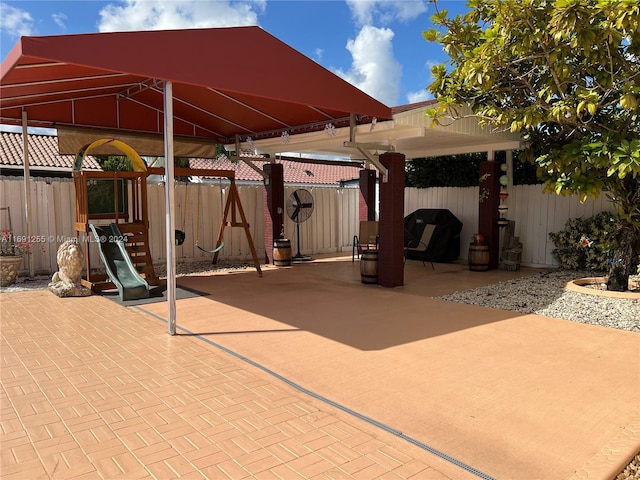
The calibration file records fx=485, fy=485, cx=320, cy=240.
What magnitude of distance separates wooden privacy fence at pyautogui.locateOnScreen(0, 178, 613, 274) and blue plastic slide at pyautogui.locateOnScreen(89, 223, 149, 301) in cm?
201

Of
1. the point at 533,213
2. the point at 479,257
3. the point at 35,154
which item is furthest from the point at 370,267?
the point at 35,154

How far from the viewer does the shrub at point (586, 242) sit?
9406mm

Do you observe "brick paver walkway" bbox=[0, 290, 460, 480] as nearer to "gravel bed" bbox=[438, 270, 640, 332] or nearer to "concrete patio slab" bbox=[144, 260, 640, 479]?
"concrete patio slab" bbox=[144, 260, 640, 479]

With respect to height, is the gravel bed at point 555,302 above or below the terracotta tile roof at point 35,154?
below

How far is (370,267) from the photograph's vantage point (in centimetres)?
860

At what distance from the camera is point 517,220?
11.3 metres

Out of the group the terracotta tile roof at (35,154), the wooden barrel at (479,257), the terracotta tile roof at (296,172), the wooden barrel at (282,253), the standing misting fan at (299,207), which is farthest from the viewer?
the terracotta tile roof at (296,172)

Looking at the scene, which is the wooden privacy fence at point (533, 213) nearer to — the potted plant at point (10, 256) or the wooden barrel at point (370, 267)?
the wooden barrel at point (370, 267)

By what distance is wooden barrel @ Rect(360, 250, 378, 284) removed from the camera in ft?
28.2

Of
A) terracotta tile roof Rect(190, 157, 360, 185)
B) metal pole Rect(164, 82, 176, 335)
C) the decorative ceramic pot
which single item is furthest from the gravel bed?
terracotta tile roof Rect(190, 157, 360, 185)

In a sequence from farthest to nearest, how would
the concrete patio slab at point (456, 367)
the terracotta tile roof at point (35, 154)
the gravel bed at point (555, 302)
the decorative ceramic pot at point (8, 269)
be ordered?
1. the terracotta tile roof at point (35, 154)
2. the decorative ceramic pot at point (8, 269)
3. the gravel bed at point (555, 302)
4. the concrete patio slab at point (456, 367)

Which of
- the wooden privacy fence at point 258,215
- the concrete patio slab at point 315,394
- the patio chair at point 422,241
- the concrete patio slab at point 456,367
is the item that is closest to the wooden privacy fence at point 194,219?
the wooden privacy fence at point 258,215

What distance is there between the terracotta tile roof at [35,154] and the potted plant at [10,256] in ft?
24.3

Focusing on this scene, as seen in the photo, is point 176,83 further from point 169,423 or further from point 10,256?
point 169,423
